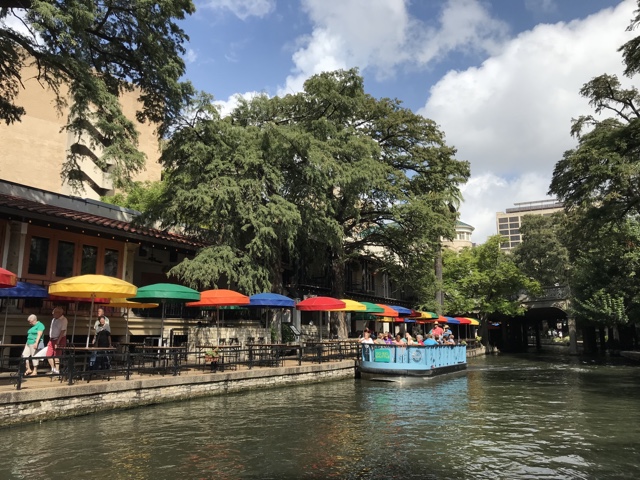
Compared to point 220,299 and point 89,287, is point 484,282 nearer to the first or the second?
point 220,299

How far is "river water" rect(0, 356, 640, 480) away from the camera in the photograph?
765 centimetres

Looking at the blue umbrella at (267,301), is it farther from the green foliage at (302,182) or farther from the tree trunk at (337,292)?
the tree trunk at (337,292)

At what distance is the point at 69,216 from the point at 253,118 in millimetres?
10591

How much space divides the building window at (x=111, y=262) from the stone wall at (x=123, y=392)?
8.71 metres

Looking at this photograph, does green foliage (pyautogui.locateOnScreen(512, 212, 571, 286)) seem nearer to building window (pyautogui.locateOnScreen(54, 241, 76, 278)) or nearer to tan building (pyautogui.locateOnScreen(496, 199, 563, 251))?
building window (pyautogui.locateOnScreen(54, 241, 76, 278))

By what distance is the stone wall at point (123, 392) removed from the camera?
33.5 feet

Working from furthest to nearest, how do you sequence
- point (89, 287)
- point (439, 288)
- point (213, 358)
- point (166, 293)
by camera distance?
1. point (439, 288)
2. point (213, 358)
3. point (166, 293)
4. point (89, 287)

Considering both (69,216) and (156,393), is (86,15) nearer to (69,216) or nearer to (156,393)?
(69,216)

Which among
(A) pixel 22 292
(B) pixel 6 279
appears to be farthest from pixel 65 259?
(B) pixel 6 279

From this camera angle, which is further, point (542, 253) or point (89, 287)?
point (542, 253)

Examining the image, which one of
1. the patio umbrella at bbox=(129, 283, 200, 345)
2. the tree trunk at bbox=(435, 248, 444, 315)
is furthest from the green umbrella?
the tree trunk at bbox=(435, 248, 444, 315)

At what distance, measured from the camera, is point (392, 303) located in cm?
4966

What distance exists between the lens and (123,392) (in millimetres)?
12328

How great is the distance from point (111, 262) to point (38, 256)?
3.22 m
